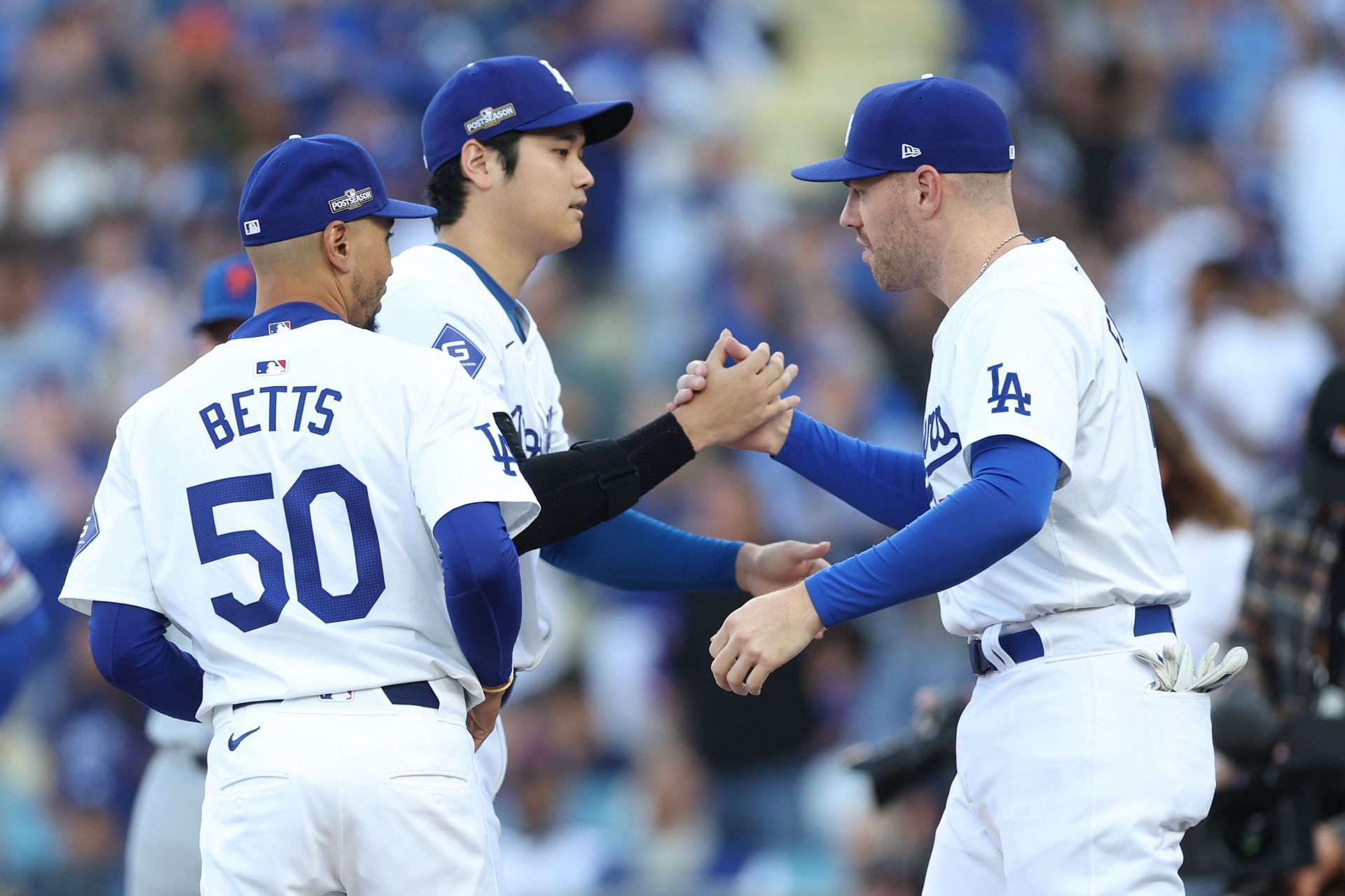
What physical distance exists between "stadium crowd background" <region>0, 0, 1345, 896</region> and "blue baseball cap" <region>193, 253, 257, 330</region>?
11.2 feet

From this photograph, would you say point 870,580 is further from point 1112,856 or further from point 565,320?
point 565,320

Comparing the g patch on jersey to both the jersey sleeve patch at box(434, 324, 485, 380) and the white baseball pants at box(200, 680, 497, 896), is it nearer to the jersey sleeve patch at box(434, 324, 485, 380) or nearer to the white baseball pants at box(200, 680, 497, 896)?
the white baseball pants at box(200, 680, 497, 896)

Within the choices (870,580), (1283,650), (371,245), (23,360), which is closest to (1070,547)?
(870,580)

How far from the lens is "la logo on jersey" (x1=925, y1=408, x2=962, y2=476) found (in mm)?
3623

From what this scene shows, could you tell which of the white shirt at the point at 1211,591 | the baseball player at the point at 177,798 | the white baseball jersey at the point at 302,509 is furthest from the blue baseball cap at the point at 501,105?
the white shirt at the point at 1211,591

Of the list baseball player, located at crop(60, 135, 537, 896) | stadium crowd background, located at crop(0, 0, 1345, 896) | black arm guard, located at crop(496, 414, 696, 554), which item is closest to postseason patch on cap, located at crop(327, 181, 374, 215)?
baseball player, located at crop(60, 135, 537, 896)

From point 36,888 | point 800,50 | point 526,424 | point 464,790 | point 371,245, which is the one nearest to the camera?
point 464,790

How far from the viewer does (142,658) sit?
345 cm

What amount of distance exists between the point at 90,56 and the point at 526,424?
28.5ft

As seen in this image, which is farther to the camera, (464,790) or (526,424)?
(526,424)

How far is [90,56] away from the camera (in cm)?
1162

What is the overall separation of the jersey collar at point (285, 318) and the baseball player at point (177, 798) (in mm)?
1068

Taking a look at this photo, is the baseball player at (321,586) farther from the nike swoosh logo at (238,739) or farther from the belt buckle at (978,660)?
the belt buckle at (978,660)

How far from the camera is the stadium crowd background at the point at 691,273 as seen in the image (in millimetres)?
7797
